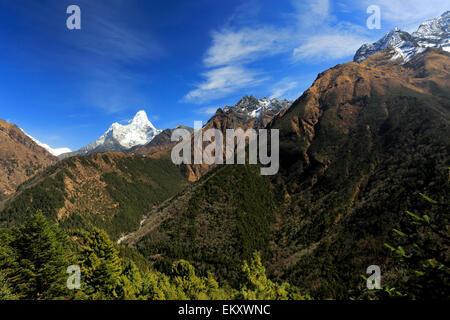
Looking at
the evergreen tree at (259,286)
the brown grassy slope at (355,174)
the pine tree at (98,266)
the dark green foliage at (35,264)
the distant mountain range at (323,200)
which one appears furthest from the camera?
the distant mountain range at (323,200)

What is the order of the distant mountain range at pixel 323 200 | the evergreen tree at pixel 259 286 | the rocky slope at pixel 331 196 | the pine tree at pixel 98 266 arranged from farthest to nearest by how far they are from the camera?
A: 1. the rocky slope at pixel 331 196
2. the distant mountain range at pixel 323 200
3. the pine tree at pixel 98 266
4. the evergreen tree at pixel 259 286

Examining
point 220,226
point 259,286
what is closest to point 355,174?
point 220,226

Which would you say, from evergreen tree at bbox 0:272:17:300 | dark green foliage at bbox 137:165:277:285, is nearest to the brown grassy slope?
dark green foliage at bbox 137:165:277:285

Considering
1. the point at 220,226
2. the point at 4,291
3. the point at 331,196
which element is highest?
the point at 331,196

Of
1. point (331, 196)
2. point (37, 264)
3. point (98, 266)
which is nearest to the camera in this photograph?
point (37, 264)

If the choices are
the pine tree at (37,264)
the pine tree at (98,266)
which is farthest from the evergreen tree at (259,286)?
the pine tree at (37,264)

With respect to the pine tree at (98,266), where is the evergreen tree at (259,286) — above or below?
above

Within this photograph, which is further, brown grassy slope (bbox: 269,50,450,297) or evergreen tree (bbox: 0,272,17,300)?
brown grassy slope (bbox: 269,50,450,297)

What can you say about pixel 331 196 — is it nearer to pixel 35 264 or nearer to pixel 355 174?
pixel 355 174

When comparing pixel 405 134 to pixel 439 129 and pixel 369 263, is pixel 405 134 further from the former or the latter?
pixel 369 263

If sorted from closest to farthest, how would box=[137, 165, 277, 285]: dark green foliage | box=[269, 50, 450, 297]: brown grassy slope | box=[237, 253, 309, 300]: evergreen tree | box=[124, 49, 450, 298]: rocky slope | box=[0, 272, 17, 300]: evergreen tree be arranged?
box=[237, 253, 309, 300]: evergreen tree
box=[0, 272, 17, 300]: evergreen tree
box=[269, 50, 450, 297]: brown grassy slope
box=[124, 49, 450, 298]: rocky slope
box=[137, 165, 277, 285]: dark green foliage

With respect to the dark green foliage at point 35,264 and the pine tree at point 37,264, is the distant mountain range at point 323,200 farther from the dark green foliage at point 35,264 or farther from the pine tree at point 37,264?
the dark green foliage at point 35,264

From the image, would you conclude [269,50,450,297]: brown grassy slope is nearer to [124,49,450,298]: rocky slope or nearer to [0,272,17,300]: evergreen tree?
[124,49,450,298]: rocky slope
